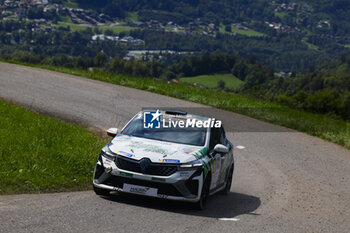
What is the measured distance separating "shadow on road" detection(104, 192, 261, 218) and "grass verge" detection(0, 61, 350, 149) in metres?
8.92

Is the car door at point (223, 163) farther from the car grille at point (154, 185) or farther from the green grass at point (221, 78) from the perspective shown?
the green grass at point (221, 78)

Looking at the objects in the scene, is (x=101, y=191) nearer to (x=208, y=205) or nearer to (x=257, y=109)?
(x=208, y=205)

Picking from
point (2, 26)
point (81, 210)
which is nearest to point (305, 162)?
point (81, 210)

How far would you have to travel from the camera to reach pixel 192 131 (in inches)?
422

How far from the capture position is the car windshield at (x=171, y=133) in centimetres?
1032

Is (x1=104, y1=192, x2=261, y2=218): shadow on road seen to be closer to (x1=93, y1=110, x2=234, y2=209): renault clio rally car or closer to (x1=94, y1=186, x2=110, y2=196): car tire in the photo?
(x1=94, y1=186, x2=110, y2=196): car tire

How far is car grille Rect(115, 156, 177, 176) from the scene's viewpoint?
30.0 ft

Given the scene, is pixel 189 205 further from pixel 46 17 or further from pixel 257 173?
pixel 46 17

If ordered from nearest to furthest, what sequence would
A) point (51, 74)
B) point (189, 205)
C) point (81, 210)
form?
point (81, 210) → point (189, 205) → point (51, 74)

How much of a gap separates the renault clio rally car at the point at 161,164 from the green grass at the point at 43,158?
119cm

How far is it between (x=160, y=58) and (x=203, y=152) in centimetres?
17096

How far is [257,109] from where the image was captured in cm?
2398

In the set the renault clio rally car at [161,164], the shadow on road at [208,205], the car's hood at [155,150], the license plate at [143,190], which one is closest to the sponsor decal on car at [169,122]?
the renault clio rally car at [161,164]

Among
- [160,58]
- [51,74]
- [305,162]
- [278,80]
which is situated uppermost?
[305,162]
